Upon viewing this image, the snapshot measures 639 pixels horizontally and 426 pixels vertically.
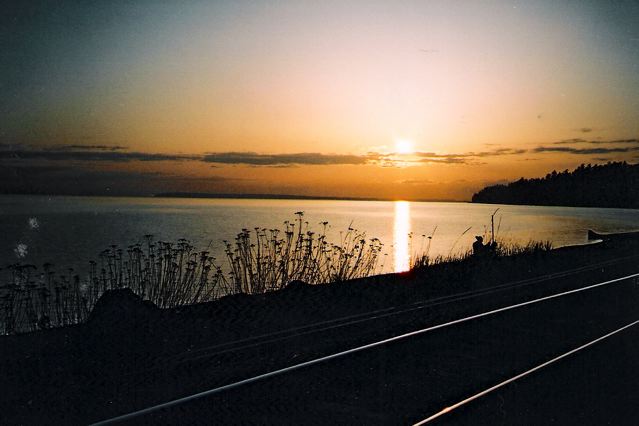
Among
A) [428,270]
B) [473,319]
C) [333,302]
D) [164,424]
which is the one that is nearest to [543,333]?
[473,319]

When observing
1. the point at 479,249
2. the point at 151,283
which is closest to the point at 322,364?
the point at 151,283

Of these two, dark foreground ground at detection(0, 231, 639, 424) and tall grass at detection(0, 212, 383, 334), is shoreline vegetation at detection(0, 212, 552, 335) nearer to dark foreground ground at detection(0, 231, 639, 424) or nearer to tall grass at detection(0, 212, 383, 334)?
tall grass at detection(0, 212, 383, 334)

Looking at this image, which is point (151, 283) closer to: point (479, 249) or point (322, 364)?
point (322, 364)

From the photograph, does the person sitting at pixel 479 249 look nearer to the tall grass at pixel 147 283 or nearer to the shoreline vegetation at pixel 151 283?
the shoreline vegetation at pixel 151 283

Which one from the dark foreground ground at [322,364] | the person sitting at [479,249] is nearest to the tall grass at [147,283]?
the dark foreground ground at [322,364]

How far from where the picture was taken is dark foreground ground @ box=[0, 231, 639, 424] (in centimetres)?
626

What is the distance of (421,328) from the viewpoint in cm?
1063

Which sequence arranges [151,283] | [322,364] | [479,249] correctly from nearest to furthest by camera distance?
[322,364]
[151,283]
[479,249]

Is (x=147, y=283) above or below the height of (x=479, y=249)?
above

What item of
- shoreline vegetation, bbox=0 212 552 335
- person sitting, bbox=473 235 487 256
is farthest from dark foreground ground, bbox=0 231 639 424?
person sitting, bbox=473 235 487 256

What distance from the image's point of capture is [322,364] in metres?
7.87

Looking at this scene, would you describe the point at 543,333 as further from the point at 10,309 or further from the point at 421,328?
the point at 10,309

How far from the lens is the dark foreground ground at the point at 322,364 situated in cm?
626

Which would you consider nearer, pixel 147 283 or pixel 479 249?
pixel 147 283
